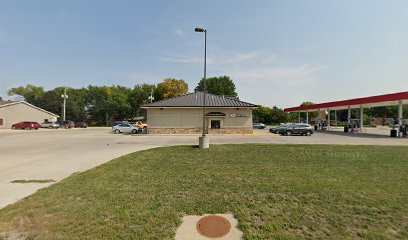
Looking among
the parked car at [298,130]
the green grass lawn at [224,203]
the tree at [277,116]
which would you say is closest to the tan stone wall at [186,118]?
the parked car at [298,130]

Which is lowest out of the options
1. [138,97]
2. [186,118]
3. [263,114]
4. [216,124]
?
[216,124]

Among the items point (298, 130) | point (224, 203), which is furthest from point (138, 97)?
point (224, 203)

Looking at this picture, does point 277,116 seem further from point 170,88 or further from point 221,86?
point 170,88

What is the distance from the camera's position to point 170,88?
67500mm

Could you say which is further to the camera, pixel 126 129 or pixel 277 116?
pixel 277 116

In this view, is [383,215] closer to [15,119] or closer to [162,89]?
[15,119]

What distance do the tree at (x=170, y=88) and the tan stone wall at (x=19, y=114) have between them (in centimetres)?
2882

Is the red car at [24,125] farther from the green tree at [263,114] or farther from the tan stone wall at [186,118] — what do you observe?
the green tree at [263,114]

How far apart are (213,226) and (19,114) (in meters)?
59.2

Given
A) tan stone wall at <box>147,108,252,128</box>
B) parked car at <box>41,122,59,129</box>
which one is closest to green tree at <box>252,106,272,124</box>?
tan stone wall at <box>147,108,252,128</box>

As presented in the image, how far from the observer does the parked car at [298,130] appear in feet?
97.9

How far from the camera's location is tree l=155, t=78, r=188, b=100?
6731cm

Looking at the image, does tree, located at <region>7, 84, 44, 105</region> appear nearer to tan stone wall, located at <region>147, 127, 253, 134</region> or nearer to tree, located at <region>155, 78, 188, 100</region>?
tree, located at <region>155, 78, 188, 100</region>

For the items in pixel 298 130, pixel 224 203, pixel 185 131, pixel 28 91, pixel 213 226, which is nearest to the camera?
pixel 213 226
